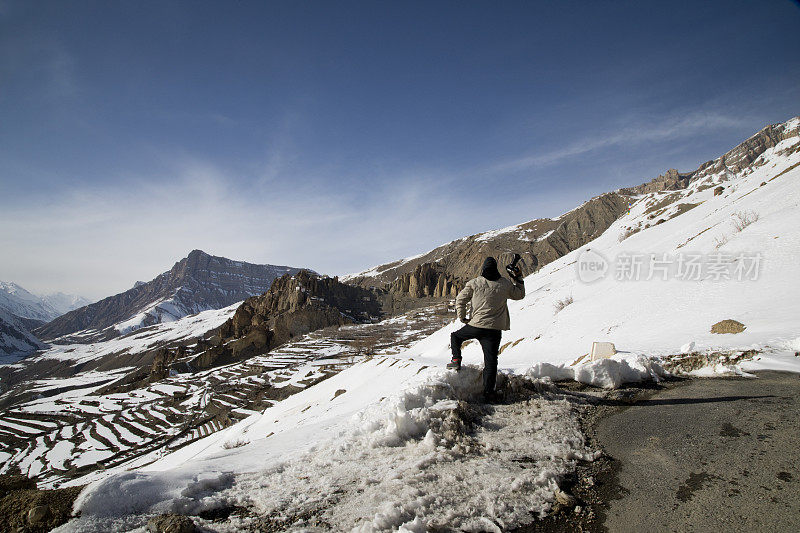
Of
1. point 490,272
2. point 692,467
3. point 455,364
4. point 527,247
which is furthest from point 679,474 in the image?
point 527,247

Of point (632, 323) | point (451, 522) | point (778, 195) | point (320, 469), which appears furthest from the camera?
point (778, 195)

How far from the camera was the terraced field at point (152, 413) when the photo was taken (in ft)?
163

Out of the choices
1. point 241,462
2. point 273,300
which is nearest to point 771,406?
point 241,462

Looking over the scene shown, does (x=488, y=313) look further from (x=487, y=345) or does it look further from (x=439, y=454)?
(x=439, y=454)

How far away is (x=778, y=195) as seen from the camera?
54.6ft

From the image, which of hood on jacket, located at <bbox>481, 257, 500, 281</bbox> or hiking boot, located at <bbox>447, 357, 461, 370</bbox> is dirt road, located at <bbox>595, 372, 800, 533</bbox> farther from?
hood on jacket, located at <bbox>481, 257, 500, 281</bbox>

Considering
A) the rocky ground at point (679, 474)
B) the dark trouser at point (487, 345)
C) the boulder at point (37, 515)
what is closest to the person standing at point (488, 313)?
the dark trouser at point (487, 345)

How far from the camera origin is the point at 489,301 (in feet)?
17.3

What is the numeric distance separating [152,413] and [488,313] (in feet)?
276

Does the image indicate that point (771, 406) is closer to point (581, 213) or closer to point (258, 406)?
point (258, 406)

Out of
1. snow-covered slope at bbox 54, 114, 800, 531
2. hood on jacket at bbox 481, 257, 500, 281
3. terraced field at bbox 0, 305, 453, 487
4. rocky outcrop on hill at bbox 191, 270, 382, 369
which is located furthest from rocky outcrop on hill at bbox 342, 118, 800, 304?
hood on jacket at bbox 481, 257, 500, 281

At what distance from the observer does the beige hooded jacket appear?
525 centimetres

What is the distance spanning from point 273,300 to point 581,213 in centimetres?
14947

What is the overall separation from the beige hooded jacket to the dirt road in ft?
6.03
